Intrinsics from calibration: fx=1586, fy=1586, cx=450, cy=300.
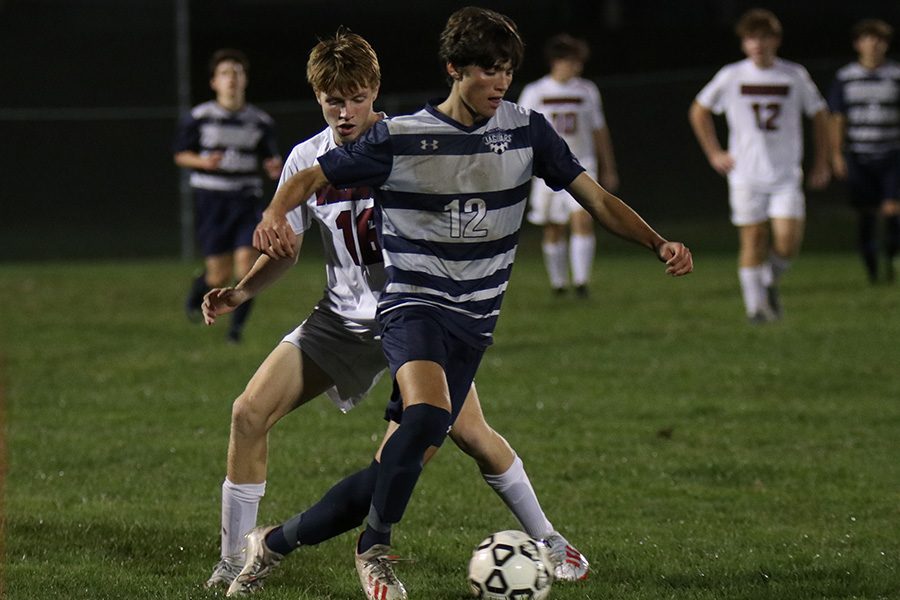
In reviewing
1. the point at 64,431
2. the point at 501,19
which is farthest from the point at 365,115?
the point at 64,431

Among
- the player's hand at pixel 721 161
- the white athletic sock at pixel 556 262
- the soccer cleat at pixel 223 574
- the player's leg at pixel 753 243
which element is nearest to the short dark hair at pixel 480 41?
the soccer cleat at pixel 223 574

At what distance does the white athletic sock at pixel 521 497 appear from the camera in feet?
17.3

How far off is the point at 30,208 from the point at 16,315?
29.7ft

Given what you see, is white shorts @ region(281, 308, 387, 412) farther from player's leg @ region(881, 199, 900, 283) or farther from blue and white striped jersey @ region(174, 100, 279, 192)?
player's leg @ region(881, 199, 900, 283)

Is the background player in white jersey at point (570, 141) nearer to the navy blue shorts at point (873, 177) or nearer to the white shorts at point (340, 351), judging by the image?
the navy blue shorts at point (873, 177)

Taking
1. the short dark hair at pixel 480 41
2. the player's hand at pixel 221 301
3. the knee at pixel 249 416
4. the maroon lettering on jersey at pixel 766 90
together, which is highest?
the short dark hair at pixel 480 41

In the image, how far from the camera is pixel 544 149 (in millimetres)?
4961

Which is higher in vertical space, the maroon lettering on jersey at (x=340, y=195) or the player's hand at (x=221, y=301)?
the maroon lettering on jersey at (x=340, y=195)

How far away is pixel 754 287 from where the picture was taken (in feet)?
39.9

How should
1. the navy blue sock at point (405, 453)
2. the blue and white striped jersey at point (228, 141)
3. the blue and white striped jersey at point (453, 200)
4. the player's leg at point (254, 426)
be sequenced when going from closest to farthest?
the navy blue sock at point (405, 453)
the blue and white striped jersey at point (453, 200)
the player's leg at point (254, 426)
the blue and white striped jersey at point (228, 141)

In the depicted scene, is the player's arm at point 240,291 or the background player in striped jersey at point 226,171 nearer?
the player's arm at point 240,291

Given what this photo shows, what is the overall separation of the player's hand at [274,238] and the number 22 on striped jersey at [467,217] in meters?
0.58

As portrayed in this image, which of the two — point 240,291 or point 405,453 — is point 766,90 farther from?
point 405,453

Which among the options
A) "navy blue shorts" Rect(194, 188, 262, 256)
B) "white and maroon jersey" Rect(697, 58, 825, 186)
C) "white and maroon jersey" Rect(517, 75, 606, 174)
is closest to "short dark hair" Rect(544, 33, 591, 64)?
"white and maroon jersey" Rect(517, 75, 606, 174)
